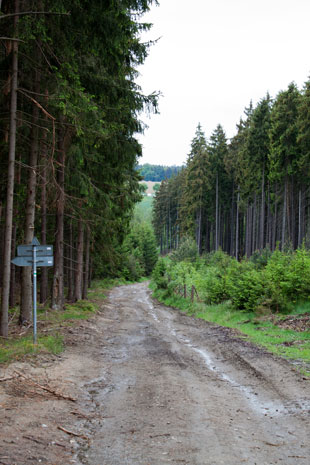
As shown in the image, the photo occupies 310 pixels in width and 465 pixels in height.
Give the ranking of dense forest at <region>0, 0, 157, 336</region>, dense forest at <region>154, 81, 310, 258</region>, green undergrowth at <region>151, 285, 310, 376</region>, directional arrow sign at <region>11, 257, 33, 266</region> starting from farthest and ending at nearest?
1. dense forest at <region>154, 81, 310, 258</region>
2. green undergrowth at <region>151, 285, 310, 376</region>
3. dense forest at <region>0, 0, 157, 336</region>
4. directional arrow sign at <region>11, 257, 33, 266</region>

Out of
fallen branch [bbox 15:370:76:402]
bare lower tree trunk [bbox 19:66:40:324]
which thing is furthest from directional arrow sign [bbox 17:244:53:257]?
fallen branch [bbox 15:370:76:402]

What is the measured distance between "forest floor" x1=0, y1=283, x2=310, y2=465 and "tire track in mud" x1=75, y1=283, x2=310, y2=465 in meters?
0.02

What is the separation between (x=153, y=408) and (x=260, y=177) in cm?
3776

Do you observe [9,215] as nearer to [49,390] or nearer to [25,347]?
[25,347]

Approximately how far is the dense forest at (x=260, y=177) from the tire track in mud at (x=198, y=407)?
1880cm

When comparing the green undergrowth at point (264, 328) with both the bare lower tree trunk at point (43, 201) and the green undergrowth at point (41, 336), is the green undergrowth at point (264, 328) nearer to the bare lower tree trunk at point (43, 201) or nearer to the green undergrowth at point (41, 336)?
the green undergrowth at point (41, 336)

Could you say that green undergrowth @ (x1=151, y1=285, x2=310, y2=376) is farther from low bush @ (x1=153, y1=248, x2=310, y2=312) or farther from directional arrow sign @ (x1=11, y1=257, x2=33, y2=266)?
directional arrow sign @ (x1=11, y1=257, x2=33, y2=266)

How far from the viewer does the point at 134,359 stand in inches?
379

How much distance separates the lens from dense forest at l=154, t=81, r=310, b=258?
3497 cm

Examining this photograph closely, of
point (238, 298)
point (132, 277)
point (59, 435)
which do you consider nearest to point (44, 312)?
point (238, 298)

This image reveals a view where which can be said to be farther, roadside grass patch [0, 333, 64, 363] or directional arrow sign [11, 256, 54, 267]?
directional arrow sign [11, 256, 54, 267]

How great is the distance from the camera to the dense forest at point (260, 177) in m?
35.0

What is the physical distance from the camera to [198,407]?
6.02m

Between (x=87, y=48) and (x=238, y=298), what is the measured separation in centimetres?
1258
